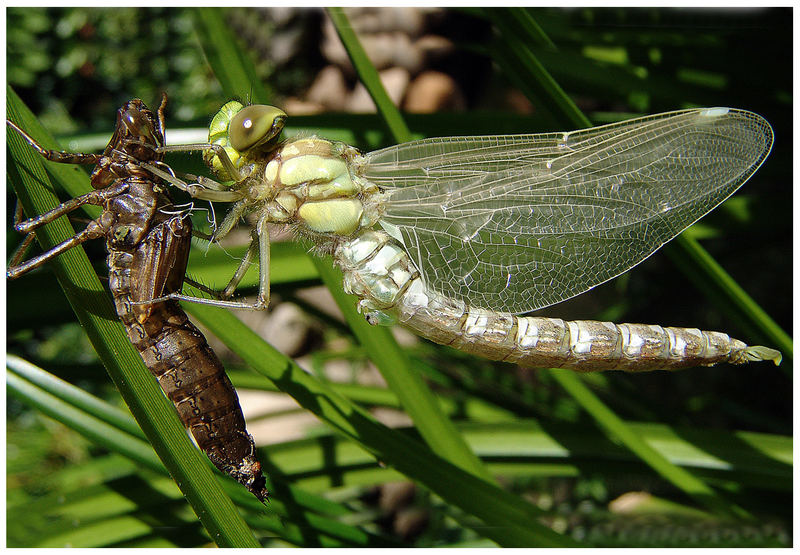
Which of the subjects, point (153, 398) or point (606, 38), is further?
point (606, 38)

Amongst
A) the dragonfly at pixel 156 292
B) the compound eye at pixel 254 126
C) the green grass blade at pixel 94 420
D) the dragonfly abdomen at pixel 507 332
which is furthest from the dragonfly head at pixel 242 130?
the green grass blade at pixel 94 420

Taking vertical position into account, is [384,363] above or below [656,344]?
above

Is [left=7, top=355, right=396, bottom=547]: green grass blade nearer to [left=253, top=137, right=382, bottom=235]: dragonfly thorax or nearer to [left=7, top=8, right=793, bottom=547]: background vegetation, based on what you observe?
[left=7, top=8, right=793, bottom=547]: background vegetation

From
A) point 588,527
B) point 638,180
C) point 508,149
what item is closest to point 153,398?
point 508,149

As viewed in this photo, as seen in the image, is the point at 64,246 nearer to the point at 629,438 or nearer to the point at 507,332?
the point at 507,332

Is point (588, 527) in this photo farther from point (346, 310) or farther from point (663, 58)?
point (663, 58)

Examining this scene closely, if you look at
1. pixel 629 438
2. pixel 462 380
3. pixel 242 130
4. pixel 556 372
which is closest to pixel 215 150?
pixel 242 130
